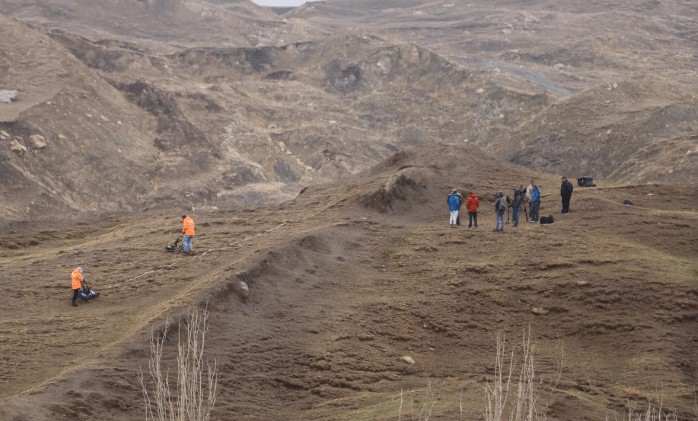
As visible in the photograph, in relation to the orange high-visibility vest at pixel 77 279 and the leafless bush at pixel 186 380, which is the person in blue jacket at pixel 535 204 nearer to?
the leafless bush at pixel 186 380

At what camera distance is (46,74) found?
166 ft

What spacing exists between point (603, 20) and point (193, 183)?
55.3 m

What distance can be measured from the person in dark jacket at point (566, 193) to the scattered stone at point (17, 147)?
27.4m

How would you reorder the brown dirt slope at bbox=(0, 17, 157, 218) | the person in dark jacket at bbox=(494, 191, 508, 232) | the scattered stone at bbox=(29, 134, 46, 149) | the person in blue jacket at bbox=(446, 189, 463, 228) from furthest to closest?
the scattered stone at bbox=(29, 134, 46, 149) < the brown dirt slope at bbox=(0, 17, 157, 218) < the person in blue jacket at bbox=(446, 189, 463, 228) < the person in dark jacket at bbox=(494, 191, 508, 232)

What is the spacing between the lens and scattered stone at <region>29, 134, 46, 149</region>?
43.2 m

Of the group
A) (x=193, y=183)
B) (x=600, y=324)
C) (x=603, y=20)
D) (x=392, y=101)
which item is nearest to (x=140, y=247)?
(x=600, y=324)

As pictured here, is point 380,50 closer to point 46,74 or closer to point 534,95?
point 534,95

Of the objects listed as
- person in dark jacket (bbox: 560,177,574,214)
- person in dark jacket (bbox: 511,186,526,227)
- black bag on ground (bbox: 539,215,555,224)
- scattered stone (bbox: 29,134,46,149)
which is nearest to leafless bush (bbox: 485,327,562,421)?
person in dark jacket (bbox: 511,186,526,227)

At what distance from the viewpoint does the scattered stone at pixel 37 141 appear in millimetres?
43156

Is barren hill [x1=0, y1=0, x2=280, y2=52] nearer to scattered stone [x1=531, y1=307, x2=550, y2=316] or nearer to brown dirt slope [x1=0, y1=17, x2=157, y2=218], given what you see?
brown dirt slope [x1=0, y1=17, x2=157, y2=218]

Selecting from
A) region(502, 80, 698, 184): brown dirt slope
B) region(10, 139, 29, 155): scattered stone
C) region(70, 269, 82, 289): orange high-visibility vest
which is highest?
region(502, 80, 698, 184): brown dirt slope

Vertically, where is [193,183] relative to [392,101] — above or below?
below

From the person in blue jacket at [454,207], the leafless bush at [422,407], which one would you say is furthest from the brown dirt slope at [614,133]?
the leafless bush at [422,407]

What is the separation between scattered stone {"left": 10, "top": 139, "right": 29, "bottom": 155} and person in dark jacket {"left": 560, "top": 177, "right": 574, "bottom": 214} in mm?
27409
